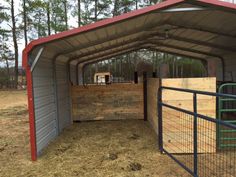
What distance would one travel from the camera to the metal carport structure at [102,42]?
12.9 ft

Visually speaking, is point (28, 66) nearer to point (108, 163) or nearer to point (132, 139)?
point (108, 163)

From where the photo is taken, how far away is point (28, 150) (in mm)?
4727

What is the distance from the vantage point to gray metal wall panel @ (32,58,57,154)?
169 inches

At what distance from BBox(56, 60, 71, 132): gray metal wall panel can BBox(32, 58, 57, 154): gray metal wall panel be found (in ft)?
1.74

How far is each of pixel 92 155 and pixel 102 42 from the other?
9.14 feet

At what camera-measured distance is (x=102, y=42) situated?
5832 mm

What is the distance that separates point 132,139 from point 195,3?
10.2 feet

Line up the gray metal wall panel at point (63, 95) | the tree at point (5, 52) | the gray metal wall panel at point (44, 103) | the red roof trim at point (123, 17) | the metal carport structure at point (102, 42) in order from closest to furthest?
the red roof trim at point (123, 17) < the metal carport structure at point (102, 42) < the gray metal wall panel at point (44, 103) < the gray metal wall panel at point (63, 95) < the tree at point (5, 52)

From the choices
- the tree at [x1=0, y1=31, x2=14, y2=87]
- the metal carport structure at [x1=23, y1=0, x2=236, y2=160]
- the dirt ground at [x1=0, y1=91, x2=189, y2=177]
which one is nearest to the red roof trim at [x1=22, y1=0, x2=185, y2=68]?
the metal carport structure at [x1=23, y1=0, x2=236, y2=160]

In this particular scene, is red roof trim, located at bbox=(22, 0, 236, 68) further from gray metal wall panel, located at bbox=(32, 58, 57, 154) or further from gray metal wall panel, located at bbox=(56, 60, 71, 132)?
gray metal wall panel, located at bbox=(56, 60, 71, 132)

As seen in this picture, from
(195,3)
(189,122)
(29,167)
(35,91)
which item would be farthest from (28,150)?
(195,3)

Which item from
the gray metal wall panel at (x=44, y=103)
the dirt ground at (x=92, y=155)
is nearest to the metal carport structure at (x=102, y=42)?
the gray metal wall panel at (x=44, y=103)

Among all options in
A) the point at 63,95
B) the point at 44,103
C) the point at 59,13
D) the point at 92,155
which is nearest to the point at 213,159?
the point at 92,155

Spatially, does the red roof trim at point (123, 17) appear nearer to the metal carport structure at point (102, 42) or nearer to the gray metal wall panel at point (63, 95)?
the metal carport structure at point (102, 42)
